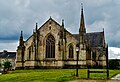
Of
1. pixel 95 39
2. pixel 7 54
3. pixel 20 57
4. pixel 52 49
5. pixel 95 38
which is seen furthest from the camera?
pixel 7 54

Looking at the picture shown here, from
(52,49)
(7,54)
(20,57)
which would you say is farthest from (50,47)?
(7,54)

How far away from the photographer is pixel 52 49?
60344mm

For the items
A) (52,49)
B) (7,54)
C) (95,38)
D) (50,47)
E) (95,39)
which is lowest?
(7,54)

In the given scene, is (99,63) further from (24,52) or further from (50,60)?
(24,52)

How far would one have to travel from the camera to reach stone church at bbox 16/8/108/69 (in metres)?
58.3

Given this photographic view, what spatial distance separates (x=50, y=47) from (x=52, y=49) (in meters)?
0.68

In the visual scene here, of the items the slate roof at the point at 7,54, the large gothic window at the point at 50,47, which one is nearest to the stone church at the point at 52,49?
the large gothic window at the point at 50,47

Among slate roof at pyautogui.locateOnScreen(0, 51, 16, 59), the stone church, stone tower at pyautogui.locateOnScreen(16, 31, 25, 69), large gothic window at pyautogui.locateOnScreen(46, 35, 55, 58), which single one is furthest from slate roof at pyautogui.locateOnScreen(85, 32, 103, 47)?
slate roof at pyautogui.locateOnScreen(0, 51, 16, 59)

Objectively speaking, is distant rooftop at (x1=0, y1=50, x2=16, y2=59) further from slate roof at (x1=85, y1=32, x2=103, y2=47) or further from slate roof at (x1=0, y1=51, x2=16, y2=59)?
slate roof at (x1=85, y1=32, x2=103, y2=47)

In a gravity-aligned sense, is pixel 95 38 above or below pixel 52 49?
above

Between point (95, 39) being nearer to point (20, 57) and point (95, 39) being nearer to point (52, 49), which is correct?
point (52, 49)

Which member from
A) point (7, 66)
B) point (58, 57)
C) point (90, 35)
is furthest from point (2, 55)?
point (58, 57)

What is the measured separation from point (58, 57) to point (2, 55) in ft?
199

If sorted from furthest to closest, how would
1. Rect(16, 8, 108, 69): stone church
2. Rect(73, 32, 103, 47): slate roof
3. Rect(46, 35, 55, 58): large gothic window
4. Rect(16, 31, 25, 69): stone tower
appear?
Rect(73, 32, 103, 47): slate roof < Rect(16, 31, 25, 69): stone tower < Rect(46, 35, 55, 58): large gothic window < Rect(16, 8, 108, 69): stone church
